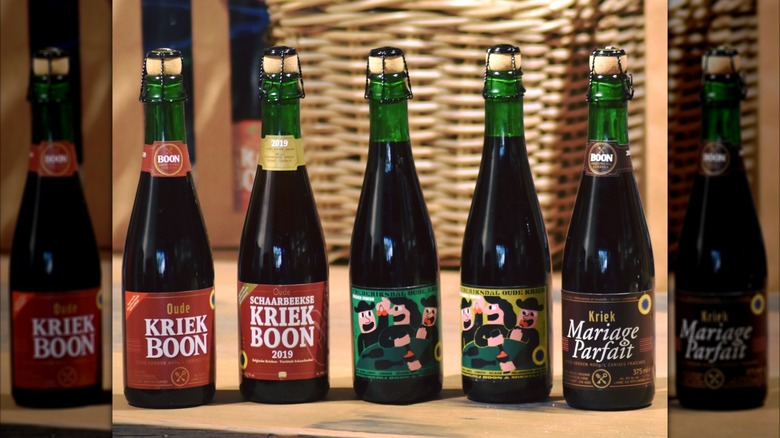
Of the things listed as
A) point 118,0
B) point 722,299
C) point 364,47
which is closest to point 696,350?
point 722,299

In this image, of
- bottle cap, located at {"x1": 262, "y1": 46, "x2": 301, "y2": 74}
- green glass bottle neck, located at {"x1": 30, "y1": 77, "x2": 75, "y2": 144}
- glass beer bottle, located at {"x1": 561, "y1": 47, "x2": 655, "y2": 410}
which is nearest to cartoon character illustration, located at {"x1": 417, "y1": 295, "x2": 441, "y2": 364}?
glass beer bottle, located at {"x1": 561, "y1": 47, "x2": 655, "y2": 410}

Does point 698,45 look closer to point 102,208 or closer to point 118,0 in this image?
point 102,208

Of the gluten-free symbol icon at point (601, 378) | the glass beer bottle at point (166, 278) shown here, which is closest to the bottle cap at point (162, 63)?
the glass beer bottle at point (166, 278)

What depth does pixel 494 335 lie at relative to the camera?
37.4 inches

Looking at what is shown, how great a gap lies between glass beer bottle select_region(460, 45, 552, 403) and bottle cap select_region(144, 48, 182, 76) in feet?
0.90

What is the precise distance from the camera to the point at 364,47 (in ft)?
4.03

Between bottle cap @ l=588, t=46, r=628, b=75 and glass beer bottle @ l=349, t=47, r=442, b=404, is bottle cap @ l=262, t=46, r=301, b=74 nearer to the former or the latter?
glass beer bottle @ l=349, t=47, r=442, b=404

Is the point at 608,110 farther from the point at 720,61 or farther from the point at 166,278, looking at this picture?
the point at 166,278

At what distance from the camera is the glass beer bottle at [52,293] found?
791 mm

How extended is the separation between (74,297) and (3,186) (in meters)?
0.10

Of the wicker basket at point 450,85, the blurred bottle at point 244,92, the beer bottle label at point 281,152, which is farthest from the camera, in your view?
the blurred bottle at point 244,92

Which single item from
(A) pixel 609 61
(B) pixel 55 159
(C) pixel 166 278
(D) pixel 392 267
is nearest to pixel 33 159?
(B) pixel 55 159

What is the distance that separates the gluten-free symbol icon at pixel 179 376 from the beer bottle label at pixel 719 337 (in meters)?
0.43

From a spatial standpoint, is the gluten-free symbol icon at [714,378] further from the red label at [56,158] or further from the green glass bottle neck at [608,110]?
the red label at [56,158]
